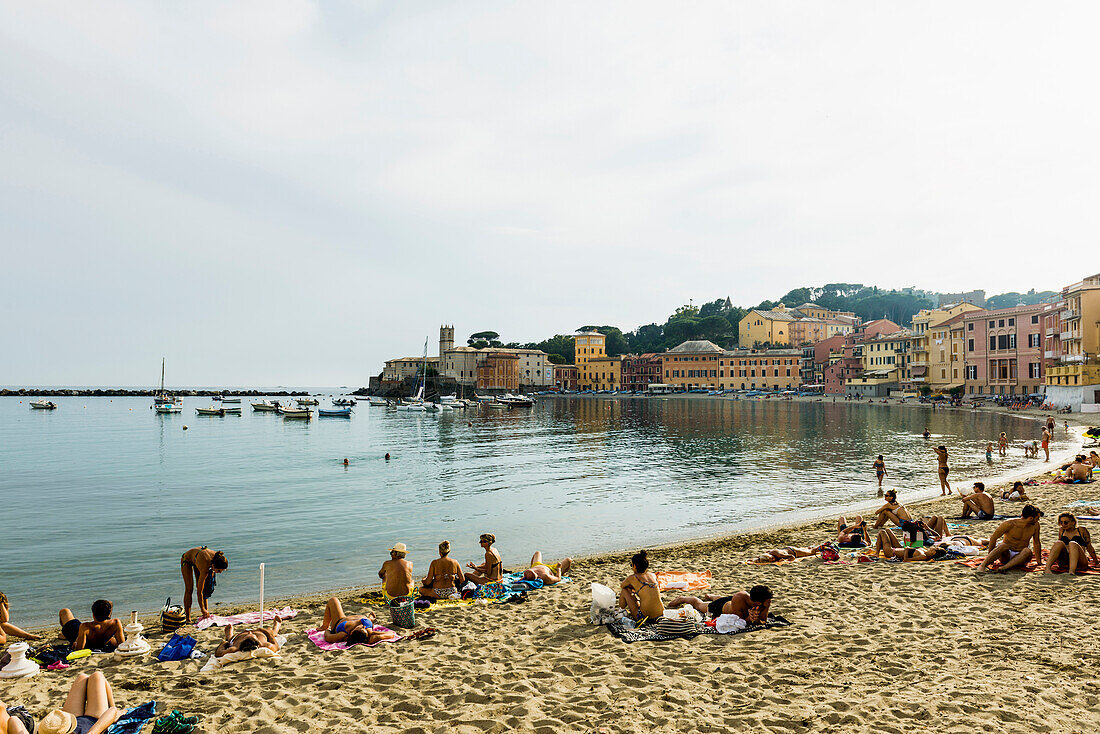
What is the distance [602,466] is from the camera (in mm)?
32406

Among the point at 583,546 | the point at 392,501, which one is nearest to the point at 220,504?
the point at 392,501

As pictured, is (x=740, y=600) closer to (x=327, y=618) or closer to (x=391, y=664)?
(x=391, y=664)

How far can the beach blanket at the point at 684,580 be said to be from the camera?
11.0 meters

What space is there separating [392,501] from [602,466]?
12.4m

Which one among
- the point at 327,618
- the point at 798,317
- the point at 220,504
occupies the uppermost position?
the point at 798,317

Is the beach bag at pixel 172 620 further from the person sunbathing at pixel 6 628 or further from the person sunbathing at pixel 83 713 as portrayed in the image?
the person sunbathing at pixel 83 713

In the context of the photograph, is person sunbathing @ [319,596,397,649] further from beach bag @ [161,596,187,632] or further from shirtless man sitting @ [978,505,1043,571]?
shirtless man sitting @ [978,505,1043,571]

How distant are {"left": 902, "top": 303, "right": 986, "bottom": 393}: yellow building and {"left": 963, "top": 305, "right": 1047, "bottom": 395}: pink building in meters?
2.40


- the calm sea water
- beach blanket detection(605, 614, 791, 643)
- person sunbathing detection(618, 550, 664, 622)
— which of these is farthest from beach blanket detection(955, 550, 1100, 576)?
the calm sea water

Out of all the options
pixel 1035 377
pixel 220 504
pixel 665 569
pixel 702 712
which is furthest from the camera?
pixel 1035 377

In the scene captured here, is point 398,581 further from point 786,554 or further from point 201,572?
point 786,554

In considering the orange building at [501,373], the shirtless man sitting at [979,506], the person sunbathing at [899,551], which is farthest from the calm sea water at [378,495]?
the orange building at [501,373]

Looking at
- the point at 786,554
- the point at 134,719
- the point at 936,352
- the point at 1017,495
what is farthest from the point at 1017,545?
the point at 936,352

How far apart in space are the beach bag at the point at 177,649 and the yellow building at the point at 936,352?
96.5 metres
